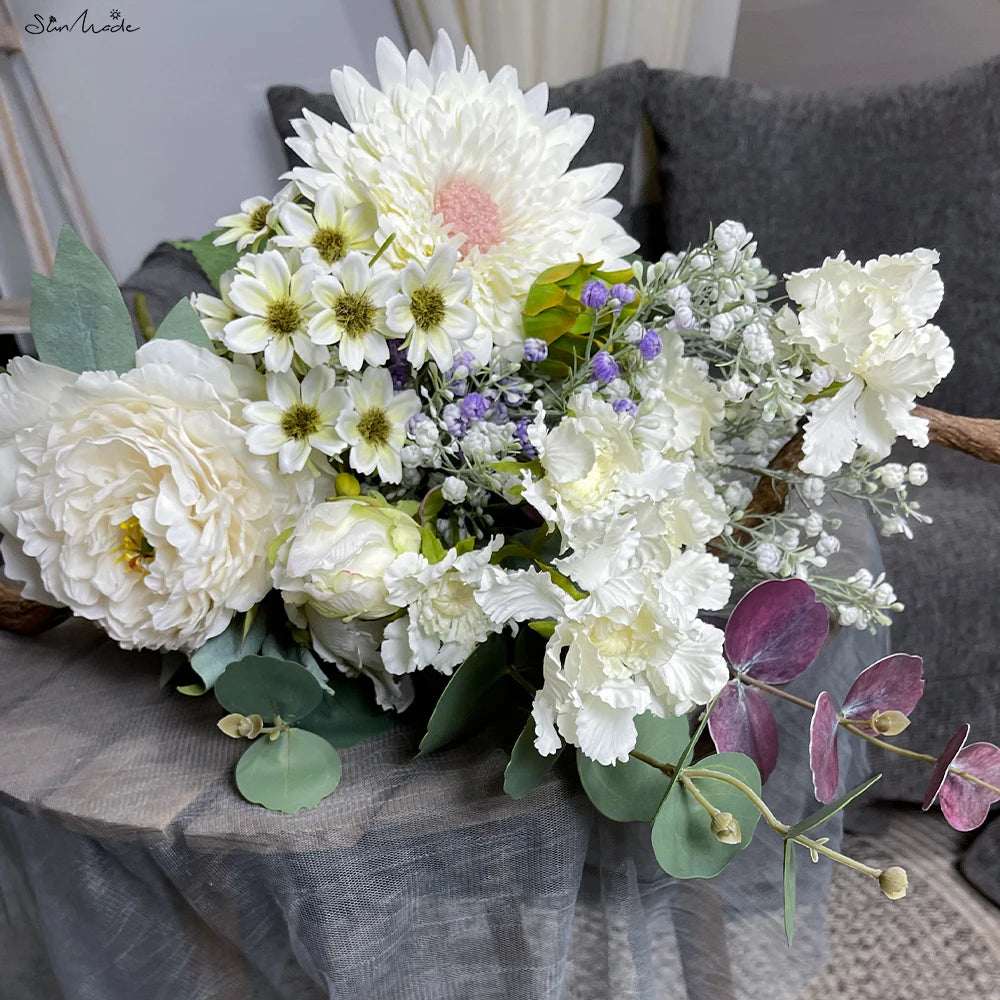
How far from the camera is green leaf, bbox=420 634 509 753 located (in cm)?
44

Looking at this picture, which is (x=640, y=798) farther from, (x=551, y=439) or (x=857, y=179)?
(x=857, y=179)

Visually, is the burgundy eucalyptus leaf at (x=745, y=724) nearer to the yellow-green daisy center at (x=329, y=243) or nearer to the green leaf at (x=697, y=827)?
the green leaf at (x=697, y=827)

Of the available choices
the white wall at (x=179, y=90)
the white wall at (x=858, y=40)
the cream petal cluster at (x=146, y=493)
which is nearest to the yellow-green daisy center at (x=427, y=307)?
the cream petal cluster at (x=146, y=493)

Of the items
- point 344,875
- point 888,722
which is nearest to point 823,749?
point 888,722

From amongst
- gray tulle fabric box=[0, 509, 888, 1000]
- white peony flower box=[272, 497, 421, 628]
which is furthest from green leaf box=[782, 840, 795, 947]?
white peony flower box=[272, 497, 421, 628]

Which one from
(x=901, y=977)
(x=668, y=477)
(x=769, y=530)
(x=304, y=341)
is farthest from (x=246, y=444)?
(x=901, y=977)

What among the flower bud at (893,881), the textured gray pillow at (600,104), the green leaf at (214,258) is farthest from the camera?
the textured gray pillow at (600,104)

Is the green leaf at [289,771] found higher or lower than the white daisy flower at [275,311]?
lower

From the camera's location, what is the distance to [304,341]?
437 mm

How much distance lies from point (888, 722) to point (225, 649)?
0.36 m

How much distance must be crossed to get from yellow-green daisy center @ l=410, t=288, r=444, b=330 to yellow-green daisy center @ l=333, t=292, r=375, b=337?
22 mm

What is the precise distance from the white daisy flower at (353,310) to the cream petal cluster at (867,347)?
23 cm

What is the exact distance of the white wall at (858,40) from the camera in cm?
157

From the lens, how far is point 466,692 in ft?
1.48
